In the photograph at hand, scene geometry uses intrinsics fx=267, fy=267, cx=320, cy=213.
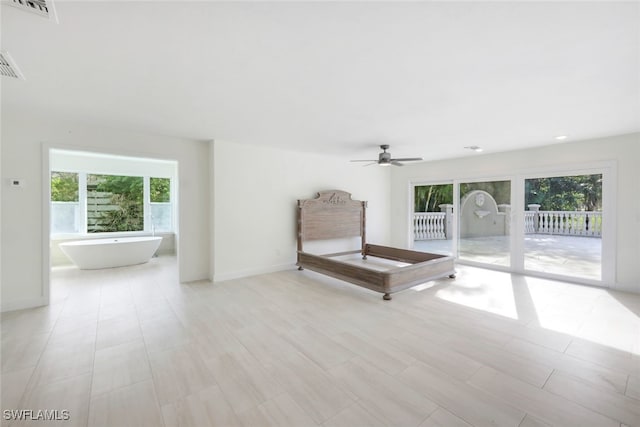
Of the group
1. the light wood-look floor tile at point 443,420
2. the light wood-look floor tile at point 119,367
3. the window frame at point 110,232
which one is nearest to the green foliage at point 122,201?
the window frame at point 110,232

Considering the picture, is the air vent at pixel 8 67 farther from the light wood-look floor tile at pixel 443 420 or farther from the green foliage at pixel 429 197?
the green foliage at pixel 429 197


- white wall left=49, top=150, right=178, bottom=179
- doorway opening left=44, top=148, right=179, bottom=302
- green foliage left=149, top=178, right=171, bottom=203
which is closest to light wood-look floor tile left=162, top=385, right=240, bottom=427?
doorway opening left=44, top=148, right=179, bottom=302

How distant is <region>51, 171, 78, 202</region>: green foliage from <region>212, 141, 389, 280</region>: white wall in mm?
4572

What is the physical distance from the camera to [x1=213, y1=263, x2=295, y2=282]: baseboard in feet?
14.5

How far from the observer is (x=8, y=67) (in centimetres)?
205

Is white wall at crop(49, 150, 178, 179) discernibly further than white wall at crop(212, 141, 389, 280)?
Yes

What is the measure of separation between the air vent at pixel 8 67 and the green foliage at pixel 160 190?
17.8 feet

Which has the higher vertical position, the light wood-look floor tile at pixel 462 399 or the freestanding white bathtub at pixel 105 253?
the freestanding white bathtub at pixel 105 253

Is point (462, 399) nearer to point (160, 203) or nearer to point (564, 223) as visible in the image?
point (564, 223)

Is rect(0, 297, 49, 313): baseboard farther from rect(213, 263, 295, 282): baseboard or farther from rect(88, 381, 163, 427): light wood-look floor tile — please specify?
rect(88, 381, 163, 427): light wood-look floor tile

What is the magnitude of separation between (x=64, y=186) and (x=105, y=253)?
2.42 meters

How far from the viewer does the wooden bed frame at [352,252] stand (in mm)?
3678

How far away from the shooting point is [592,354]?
222 cm

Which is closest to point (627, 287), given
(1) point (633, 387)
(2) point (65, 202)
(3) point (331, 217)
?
(1) point (633, 387)
